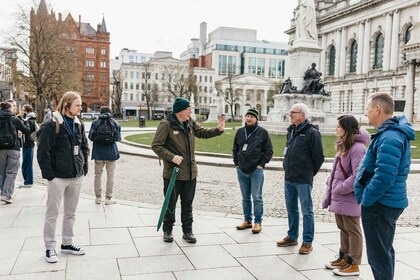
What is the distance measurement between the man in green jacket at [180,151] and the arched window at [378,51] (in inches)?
2324

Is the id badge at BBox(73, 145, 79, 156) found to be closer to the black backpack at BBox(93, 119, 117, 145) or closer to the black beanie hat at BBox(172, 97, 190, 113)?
the black beanie hat at BBox(172, 97, 190, 113)

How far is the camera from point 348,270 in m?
5.16

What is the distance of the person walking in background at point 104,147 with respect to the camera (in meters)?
8.69

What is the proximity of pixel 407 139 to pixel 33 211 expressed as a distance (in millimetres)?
6794

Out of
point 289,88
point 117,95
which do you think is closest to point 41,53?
point 289,88

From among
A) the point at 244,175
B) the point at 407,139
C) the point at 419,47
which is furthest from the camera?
the point at 419,47

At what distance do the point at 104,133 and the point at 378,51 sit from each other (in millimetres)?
59176

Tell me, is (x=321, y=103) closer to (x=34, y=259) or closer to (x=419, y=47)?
(x=419, y=47)

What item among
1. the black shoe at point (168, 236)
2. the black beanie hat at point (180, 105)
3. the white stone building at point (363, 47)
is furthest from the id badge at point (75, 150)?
the white stone building at point (363, 47)

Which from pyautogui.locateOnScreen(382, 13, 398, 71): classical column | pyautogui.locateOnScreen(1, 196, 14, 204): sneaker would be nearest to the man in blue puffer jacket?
pyautogui.locateOnScreen(1, 196, 14, 204): sneaker

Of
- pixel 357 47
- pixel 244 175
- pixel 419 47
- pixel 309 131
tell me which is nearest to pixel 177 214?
pixel 244 175

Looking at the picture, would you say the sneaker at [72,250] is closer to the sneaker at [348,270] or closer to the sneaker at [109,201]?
the sneaker at [109,201]

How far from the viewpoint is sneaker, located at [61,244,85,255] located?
5.63 meters

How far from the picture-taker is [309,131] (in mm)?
5965
